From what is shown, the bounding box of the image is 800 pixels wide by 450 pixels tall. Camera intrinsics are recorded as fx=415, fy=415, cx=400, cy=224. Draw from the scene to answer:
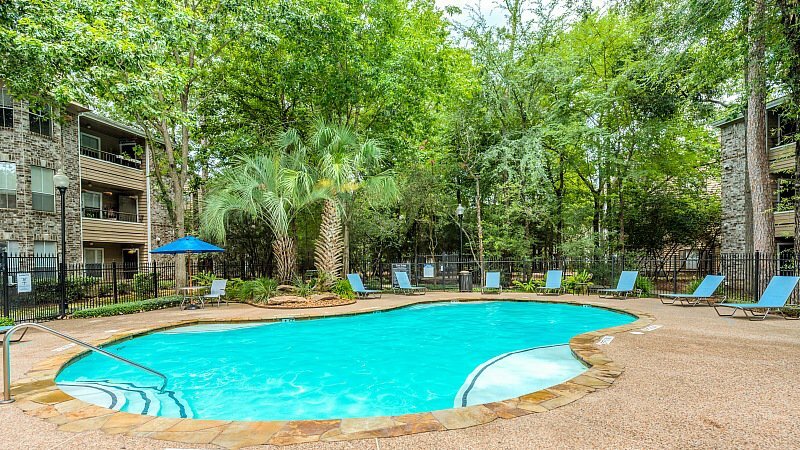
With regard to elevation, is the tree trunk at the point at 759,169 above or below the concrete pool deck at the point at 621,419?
above

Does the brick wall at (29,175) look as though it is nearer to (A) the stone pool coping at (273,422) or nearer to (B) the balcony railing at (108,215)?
(B) the balcony railing at (108,215)

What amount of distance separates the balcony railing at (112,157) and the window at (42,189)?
2.58 meters

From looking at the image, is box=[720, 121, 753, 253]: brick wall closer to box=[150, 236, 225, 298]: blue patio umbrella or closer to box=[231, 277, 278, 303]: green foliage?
box=[231, 277, 278, 303]: green foliage

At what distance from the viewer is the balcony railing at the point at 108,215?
64.4 feet

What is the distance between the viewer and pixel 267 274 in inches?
760

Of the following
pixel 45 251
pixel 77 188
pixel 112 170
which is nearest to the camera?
pixel 45 251

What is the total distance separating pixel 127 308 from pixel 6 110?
1072 cm

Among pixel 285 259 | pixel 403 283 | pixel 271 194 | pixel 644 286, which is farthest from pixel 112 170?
pixel 644 286

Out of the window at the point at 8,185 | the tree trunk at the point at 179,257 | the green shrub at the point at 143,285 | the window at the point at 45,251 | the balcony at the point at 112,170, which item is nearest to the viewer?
the tree trunk at the point at 179,257

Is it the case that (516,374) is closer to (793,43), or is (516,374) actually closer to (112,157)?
(793,43)

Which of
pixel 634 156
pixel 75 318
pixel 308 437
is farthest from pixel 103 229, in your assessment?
pixel 634 156

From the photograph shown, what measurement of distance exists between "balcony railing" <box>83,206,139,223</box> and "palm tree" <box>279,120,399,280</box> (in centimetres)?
1213

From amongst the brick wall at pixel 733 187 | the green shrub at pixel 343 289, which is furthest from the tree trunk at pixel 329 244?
the brick wall at pixel 733 187

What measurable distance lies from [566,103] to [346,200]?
10054 mm
